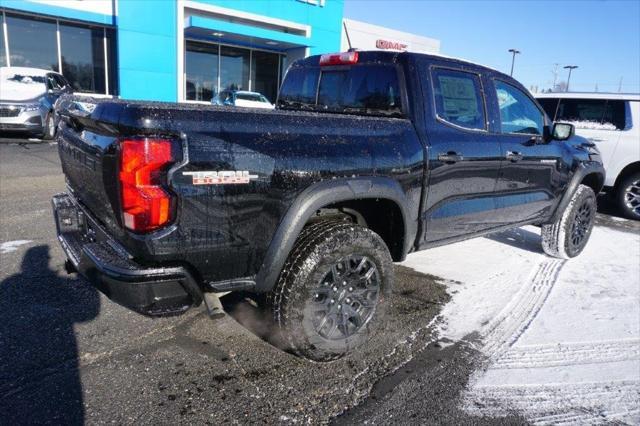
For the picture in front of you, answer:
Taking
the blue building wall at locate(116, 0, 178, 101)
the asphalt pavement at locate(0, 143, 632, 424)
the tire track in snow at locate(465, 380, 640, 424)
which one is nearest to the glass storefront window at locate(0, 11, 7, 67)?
the blue building wall at locate(116, 0, 178, 101)

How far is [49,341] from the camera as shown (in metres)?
2.93

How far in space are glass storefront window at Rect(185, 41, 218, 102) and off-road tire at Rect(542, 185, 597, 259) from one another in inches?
715

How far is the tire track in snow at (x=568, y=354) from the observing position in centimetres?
305

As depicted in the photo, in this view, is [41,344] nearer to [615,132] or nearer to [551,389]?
[551,389]

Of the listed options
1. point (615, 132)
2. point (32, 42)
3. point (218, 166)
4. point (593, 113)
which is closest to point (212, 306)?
point (218, 166)

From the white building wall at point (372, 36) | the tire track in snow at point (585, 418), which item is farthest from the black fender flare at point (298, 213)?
the white building wall at point (372, 36)

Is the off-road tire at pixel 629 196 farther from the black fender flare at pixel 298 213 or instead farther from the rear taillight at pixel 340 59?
the black fender flare at pixel 298 213

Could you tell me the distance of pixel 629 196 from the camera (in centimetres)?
773

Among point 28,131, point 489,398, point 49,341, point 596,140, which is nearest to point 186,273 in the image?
point 49,341

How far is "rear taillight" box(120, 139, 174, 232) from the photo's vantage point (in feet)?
6.78

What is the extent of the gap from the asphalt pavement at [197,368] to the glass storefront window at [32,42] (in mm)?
15584

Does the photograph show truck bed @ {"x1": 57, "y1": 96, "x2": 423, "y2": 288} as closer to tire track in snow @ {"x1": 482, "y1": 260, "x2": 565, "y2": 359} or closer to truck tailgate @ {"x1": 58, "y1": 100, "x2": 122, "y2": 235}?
truck tailgate @ {"x1": 58, "y1": 100, "x2": 122, "y2": 235}

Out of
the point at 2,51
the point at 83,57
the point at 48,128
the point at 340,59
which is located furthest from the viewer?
the point at 83,57

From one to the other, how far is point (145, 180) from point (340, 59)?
2186 mm
